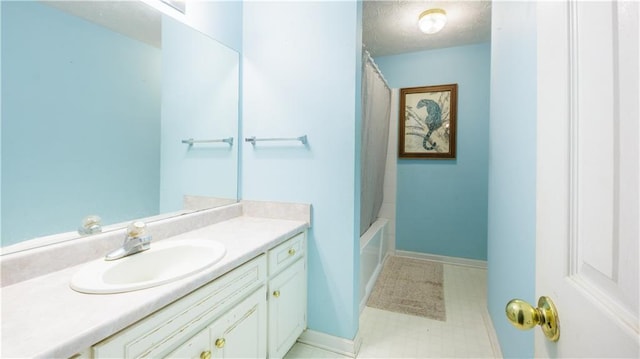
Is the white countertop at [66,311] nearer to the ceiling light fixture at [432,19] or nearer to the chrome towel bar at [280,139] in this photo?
the chrome towel bar at [280,139]

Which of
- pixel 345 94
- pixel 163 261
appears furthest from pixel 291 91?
pixel 163 261

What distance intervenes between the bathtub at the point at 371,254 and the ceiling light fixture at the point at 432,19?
6.24 ft

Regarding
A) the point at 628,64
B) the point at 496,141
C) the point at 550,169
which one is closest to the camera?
the point at 628,64

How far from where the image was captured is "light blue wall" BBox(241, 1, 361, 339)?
1.54 meters

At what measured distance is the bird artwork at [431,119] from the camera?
3.00 metres

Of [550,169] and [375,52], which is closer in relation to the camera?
[550,169]

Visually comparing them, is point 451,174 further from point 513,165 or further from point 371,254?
point 513,165

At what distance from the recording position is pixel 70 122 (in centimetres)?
98

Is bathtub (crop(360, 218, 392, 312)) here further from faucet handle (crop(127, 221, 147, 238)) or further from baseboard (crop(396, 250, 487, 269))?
faucet handle (crop(127, 221, 147, 238))

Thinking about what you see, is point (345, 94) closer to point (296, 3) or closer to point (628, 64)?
point (296, 3)

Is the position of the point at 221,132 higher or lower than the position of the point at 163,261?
higher

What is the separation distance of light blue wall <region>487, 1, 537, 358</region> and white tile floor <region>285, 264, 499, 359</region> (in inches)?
7.8

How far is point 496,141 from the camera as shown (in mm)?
1638

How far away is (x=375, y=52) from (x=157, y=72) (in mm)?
2551
